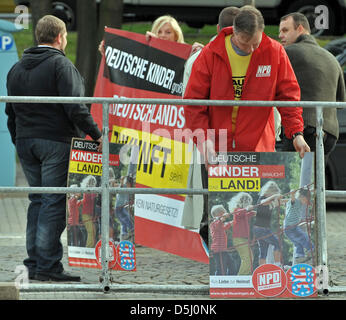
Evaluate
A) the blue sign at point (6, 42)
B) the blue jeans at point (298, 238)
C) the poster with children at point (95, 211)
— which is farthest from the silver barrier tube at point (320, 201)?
the blue sign at point (6, 42)

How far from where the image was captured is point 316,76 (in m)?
7.55

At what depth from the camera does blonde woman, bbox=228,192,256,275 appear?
20.2 feet

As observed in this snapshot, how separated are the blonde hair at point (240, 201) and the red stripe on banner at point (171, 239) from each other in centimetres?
157

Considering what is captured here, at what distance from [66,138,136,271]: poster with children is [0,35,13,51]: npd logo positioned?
18.7 ft

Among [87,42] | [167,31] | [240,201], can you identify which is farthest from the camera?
[87,42]

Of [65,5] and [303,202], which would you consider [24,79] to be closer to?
[303,202]

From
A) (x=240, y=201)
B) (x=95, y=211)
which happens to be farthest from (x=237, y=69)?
(x=95, y=211)

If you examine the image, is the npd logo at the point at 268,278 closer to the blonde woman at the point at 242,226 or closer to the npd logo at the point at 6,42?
the blonde woman at the point at 242,226

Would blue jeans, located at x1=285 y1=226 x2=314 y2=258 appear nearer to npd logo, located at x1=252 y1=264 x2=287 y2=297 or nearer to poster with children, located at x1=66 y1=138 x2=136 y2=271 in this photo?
npd logo, located at x1=252 y1=264 x2=287 y2=297

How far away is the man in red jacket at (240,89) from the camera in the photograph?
6.55 meters

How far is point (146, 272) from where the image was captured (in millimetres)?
7438

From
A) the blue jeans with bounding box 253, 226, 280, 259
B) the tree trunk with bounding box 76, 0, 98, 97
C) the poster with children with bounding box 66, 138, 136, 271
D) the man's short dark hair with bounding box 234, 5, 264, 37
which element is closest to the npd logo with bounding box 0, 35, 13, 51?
the tree trunk with bounding box 76, 0, 98, 97

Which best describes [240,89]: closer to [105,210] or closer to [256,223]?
[256,223]

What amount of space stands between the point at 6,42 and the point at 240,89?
6.15 meters
